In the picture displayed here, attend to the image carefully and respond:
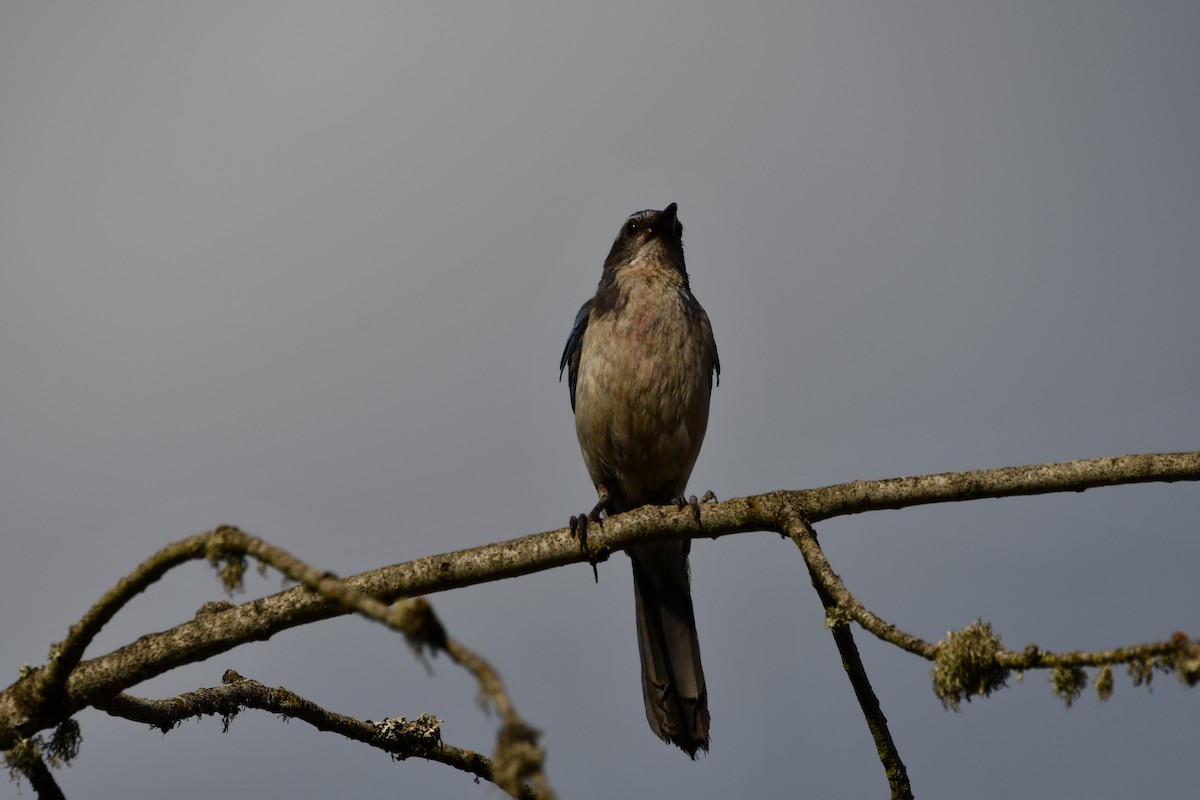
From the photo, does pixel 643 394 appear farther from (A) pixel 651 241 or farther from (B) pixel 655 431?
(A) pixel 651 241

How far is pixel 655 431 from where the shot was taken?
771 cm

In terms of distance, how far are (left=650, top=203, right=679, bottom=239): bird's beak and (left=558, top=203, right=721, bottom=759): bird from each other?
19.2 inches

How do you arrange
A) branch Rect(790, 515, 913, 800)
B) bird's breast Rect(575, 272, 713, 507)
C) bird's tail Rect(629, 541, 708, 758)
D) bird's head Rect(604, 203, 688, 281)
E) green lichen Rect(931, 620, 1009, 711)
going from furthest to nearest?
1. bird's head Rect(604, 203, 688, 281)
2. bird's breast Rect(575, 272, 713, 507)
3. bird's tail Rect(629, 541, 708, 758)
4. branch Rect(790, 515, 913, 800)
5. green lichen Rect(931, 620, 1009, 711)

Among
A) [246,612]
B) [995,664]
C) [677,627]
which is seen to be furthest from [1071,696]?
[677,627]

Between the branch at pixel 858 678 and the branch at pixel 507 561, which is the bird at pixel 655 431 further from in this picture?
the branch at pixel 858 678

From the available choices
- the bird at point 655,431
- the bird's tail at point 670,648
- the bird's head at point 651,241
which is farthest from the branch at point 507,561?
the bird's head at point 651,241

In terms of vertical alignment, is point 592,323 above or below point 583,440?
above

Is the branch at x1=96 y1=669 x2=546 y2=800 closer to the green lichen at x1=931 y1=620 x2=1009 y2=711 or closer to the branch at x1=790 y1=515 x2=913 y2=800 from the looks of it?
the branch at x1=790 y1=515 x2=913 y2=800

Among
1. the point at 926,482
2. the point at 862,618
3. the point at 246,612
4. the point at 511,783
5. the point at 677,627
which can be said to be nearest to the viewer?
the point at 511,783

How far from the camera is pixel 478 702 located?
2363 millimetres

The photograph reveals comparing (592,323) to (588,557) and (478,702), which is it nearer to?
(588,557)

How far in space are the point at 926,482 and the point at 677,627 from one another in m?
3.70

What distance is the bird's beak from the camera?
895 cm

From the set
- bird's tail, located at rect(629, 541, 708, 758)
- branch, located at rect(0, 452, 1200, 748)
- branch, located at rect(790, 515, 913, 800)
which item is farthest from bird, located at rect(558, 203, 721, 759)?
branch, located at rect(790, 515, 913, 800)
